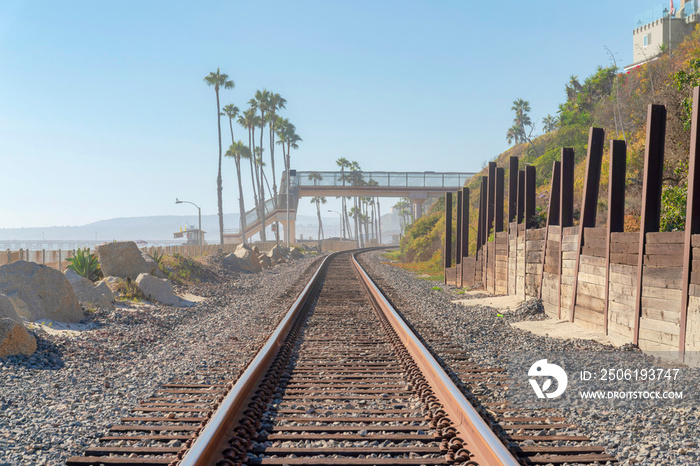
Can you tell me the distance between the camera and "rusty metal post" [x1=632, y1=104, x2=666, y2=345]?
24.5 ft

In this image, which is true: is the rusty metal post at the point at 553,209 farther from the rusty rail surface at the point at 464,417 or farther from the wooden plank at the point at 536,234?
the rusty rail surface at the point at 464,417

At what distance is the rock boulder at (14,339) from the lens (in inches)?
284

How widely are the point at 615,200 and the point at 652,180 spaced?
104 cm

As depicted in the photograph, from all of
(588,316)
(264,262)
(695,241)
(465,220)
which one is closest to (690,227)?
(695,241)

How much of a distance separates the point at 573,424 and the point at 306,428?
2184mm

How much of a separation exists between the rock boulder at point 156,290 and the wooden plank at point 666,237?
1107 cm

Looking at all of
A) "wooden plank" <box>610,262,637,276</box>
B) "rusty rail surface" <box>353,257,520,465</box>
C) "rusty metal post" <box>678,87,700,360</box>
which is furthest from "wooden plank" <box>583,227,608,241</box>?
"rusty rail surface" <box>353,257,520,465</box>

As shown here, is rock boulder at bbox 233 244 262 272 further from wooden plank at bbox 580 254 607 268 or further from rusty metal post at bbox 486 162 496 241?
wooden plank at bbox 580 254 607 268

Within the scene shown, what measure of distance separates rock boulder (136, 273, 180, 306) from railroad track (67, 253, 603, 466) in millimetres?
7767

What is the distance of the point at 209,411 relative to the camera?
4.84m

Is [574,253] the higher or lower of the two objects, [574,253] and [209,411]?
the higher

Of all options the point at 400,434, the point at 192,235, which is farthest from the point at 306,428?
the point at 192,235

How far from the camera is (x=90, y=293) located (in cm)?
1248

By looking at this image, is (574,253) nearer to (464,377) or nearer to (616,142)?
(616,142)
